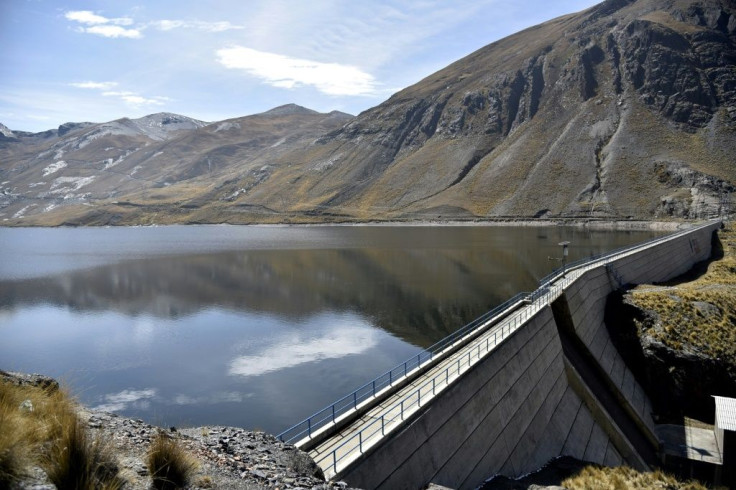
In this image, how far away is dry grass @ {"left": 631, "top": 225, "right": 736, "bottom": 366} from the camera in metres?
31.3

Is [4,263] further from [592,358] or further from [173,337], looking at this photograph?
[592,358]

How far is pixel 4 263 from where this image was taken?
8162 centimetres

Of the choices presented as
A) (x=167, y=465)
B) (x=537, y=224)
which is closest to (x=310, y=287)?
(x=167, y=465)

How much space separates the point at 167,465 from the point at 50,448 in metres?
2.00

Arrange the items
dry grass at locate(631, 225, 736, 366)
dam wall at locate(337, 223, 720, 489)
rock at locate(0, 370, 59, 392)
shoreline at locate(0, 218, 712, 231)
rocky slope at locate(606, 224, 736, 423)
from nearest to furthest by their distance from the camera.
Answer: rock at locate(0, 370, 59, 392) → dam wall at locate(337, 223, 720, 489) → rocky slope at locate(606, 224, 736, 423) → dry grass at locate(631, 225, 736, 366) → shoreline at locate(0, 218, 712, 231)

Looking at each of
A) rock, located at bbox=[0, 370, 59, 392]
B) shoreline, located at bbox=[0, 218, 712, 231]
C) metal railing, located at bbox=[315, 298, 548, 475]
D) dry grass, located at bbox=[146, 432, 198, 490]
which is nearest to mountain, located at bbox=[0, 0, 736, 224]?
shoreline, located at bbox=[0, 218, 712, 231]

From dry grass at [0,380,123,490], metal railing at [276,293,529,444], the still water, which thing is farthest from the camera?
the still water

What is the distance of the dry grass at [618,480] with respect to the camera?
18.2m

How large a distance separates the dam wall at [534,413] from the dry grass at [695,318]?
3.36m

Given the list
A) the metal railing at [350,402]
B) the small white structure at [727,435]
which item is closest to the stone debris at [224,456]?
the metal railing at [350,402]

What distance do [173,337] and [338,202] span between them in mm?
155124

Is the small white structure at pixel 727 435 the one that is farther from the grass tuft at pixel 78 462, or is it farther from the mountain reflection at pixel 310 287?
the grass tuft at pixel 78 462

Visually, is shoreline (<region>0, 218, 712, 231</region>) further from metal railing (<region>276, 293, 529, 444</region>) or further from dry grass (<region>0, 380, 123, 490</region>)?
dry grass (<region>0, 380, 123, 490</region>)

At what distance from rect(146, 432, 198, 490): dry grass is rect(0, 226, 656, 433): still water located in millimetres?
5116
